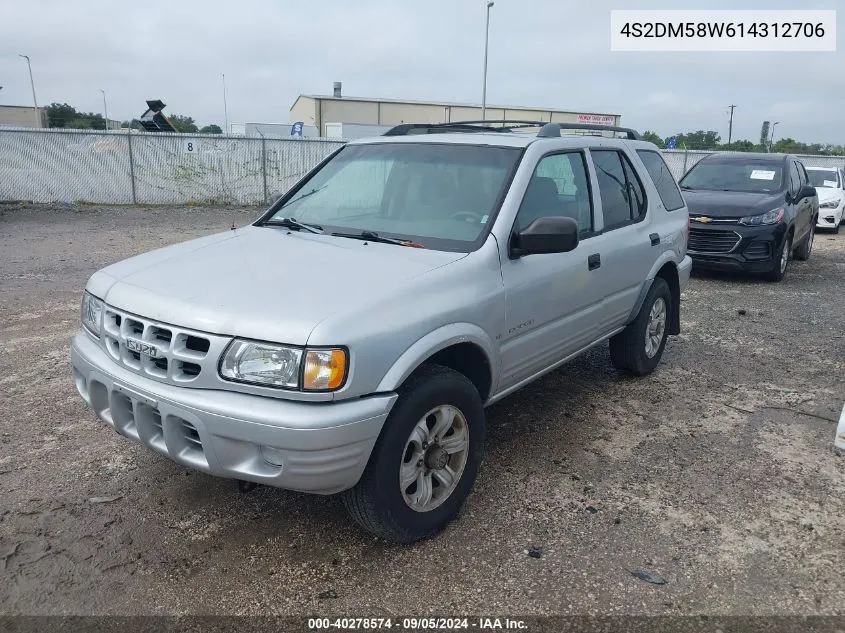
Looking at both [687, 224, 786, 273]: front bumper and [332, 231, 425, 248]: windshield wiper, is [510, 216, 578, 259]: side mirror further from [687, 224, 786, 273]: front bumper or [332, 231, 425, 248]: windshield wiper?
[687, 224, 786, 273]: front bumper

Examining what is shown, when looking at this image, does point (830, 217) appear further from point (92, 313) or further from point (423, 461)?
point (92, 313)

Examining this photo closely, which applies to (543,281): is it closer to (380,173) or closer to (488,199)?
(488,199)

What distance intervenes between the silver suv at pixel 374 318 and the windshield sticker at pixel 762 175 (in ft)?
22.0

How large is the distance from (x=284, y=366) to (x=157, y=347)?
0.58 metres

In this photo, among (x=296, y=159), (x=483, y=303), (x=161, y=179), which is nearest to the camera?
(x=483, y=303)

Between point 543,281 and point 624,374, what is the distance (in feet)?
6.86

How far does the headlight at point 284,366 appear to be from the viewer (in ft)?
8.17

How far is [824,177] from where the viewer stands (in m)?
15.7

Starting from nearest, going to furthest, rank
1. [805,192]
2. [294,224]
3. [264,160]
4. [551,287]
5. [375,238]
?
[375,238]
[551,287]
[294,224]
[805,192]
[264,160]

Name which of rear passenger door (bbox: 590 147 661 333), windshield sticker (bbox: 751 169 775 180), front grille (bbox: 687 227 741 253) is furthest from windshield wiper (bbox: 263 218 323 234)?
windshield sticker (bbox: 751 169 775 180)

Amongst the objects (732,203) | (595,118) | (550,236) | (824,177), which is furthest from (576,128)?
(595,118)

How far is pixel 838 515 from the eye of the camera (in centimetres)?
338

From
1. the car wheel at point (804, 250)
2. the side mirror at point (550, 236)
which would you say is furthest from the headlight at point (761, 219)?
the side mirror at point (550, 236)

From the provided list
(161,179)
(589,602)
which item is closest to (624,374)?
(589,602)
